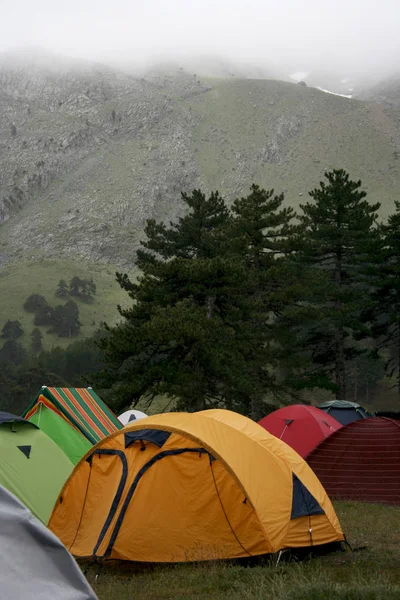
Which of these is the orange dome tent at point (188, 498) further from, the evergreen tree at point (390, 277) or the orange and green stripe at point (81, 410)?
the evergreen tree at point (390, 277)

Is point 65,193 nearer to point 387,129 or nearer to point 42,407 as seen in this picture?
point 387,129

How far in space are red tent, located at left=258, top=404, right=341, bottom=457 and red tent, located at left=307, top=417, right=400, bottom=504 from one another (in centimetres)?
388

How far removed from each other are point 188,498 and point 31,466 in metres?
3.33

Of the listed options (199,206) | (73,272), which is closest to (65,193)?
(73,272)

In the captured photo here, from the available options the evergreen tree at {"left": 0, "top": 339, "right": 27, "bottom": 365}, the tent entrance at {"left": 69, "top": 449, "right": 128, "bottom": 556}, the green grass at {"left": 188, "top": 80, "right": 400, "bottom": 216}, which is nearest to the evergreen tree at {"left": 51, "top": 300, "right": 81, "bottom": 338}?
the evergreen tree at {"left": 0, "top": 339, "right": 27, "bottom": 365}

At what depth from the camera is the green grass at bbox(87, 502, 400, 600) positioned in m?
5.41

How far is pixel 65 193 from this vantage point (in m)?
129

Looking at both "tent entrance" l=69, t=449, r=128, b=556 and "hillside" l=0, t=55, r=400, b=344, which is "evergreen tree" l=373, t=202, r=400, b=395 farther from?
"hillside" l=0, t=55, r=400, b=344

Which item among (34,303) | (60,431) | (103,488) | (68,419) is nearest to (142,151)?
(34,303)

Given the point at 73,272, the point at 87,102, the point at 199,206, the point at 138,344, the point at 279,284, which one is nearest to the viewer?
the point at 138,344

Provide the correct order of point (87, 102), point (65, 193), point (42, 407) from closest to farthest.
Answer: point (42, 407) < point (65, 193) < point (87, 102)

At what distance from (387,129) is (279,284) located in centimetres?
11573

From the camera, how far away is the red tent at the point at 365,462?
39.0 ft

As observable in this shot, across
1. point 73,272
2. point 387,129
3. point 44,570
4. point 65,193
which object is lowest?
point 73,272
